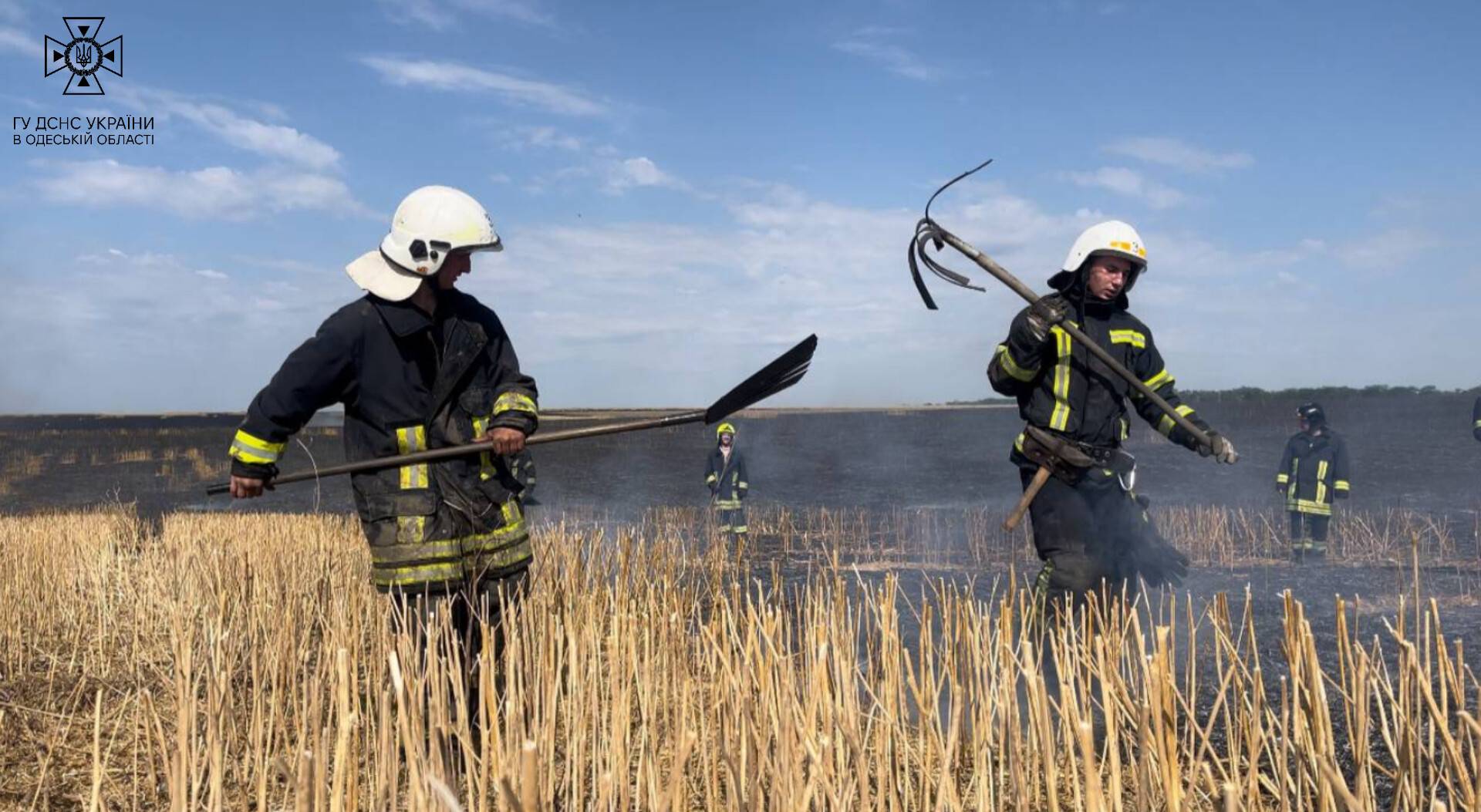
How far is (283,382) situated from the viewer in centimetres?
356

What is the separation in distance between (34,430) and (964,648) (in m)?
66.4

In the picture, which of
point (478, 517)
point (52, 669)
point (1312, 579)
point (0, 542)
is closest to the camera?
point (478, 517)

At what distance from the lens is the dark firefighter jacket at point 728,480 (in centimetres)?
1209

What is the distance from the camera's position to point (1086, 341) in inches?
184

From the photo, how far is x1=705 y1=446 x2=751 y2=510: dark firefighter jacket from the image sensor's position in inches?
476

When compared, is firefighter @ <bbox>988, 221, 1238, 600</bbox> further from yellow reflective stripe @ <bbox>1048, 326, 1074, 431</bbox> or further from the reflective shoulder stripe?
the reflective shoulder stripe

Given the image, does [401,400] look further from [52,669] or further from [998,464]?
[998,464]

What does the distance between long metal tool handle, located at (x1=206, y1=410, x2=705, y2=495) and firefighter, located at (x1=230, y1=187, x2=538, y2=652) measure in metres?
0.06

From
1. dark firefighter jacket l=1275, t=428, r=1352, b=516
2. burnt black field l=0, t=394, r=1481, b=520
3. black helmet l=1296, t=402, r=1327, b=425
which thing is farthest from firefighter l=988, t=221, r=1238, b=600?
burnt black field l=0, t=394, r=1481, b=520

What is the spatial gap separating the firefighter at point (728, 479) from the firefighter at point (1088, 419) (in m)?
→ 7.19

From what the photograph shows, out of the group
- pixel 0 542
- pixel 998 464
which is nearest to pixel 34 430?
pixel 998 464

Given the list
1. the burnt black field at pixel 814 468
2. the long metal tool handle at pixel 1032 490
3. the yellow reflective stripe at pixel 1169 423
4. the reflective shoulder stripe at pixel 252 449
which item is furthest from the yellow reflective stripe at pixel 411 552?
the burnt black field at pixel 814 468

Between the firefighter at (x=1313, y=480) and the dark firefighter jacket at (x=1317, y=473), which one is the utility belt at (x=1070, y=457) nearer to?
the firefighter at (x=1313, y=480)

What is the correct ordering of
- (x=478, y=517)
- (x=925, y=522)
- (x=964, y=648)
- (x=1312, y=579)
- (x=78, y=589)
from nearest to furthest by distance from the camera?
(x=964, y=648)
(x=478, y=517)
(x=78, y=589)
(x=1312, y=579)
(x=925, y=522)
